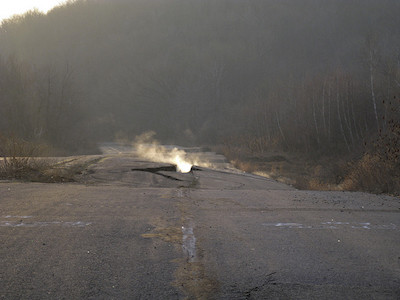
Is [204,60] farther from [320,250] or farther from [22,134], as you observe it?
[320,250]

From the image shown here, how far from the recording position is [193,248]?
4.82 m

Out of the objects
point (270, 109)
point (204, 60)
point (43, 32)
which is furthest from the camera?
point (43, 32)

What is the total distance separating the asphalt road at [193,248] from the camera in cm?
360

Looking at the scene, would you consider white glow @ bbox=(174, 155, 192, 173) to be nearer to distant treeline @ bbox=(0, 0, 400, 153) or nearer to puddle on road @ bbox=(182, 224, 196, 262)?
puddle on road @ bbox=(182, 224, 196, 262)

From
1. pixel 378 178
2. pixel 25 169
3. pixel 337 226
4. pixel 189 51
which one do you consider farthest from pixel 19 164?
pixel 189 51

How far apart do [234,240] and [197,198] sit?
148 inches

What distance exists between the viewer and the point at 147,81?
307 feet

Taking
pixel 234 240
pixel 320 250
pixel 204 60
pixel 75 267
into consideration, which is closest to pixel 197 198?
pixel 234 240

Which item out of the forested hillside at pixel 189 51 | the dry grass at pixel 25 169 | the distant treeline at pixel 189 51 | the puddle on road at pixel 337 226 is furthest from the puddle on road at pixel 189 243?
the distant treeline at pixel 189 51

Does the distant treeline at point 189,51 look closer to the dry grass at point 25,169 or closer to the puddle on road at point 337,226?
the dry grass at point 25,169

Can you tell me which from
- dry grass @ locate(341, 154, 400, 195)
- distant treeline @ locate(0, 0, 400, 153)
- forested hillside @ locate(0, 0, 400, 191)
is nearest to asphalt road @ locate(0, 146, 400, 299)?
dry grass @ locate(341, 154, 400, 195)

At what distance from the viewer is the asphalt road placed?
3.60 meters

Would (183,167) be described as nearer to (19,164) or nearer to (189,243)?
(19,164)

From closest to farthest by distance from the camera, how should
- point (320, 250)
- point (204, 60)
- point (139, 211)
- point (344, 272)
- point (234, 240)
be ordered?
point (344, 272) < point (320, 250) < point (234, 240) < point (139, 211) < point (204, 60)
